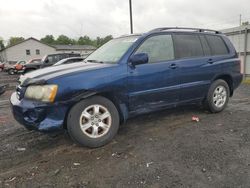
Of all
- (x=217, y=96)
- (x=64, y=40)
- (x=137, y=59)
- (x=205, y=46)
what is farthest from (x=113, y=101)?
(x=64, y=40)

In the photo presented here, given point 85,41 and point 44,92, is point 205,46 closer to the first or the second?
point 44,92

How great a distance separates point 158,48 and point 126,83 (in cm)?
107

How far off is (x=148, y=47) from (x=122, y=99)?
112cm

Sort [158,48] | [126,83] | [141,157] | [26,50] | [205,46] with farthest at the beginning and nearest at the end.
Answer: [26,50], [205,46], [158,48], [126,83], [141,157]

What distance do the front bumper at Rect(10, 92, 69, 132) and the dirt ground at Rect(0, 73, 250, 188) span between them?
0.47m

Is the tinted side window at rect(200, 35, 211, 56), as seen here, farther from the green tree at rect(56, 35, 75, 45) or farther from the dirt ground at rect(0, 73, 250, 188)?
the green tree at rect(56, 35, 75, 45)

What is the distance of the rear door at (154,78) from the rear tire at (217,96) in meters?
1.09

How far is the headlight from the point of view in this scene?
3680 millimetres

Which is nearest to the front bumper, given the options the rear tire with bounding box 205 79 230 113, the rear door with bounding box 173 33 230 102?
the rear door with bounding box 173 33 230 102

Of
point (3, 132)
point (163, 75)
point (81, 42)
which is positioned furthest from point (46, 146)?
point (81, 42)

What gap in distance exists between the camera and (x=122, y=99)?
4309 millimetres

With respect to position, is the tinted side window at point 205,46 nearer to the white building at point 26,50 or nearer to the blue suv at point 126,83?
the blue suv at point 126,83

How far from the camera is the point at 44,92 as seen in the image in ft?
12.2

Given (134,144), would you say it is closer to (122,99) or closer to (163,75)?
(122,99)
